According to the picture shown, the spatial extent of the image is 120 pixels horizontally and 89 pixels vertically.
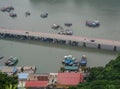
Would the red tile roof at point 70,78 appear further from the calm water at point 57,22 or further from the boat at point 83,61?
the boat at point 83,61

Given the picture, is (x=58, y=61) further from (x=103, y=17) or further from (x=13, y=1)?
(x=13, y=1)

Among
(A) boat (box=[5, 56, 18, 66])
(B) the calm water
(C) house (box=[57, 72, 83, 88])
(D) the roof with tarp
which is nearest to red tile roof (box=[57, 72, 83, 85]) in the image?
(C) house (box=[57, 72, 83, 88])

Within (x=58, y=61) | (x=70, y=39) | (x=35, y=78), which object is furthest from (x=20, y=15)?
(x=35, y=78)

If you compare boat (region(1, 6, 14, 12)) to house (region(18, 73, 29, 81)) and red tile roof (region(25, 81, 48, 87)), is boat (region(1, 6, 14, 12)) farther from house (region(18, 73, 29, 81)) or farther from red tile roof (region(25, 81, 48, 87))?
red tile roof (region(25, 81, 48, 87))

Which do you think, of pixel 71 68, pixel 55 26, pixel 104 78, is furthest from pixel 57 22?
pixel 104 78

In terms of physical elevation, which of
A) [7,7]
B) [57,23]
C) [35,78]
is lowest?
[35,78]

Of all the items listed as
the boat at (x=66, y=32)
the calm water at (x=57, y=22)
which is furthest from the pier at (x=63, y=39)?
the boat at (x=66, y=32)

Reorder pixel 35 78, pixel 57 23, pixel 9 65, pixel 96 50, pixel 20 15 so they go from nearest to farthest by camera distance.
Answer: pixel 35 78 → pixel 9 65 → pixel 96 50 → pixel 57 23 → pixel 20 15
